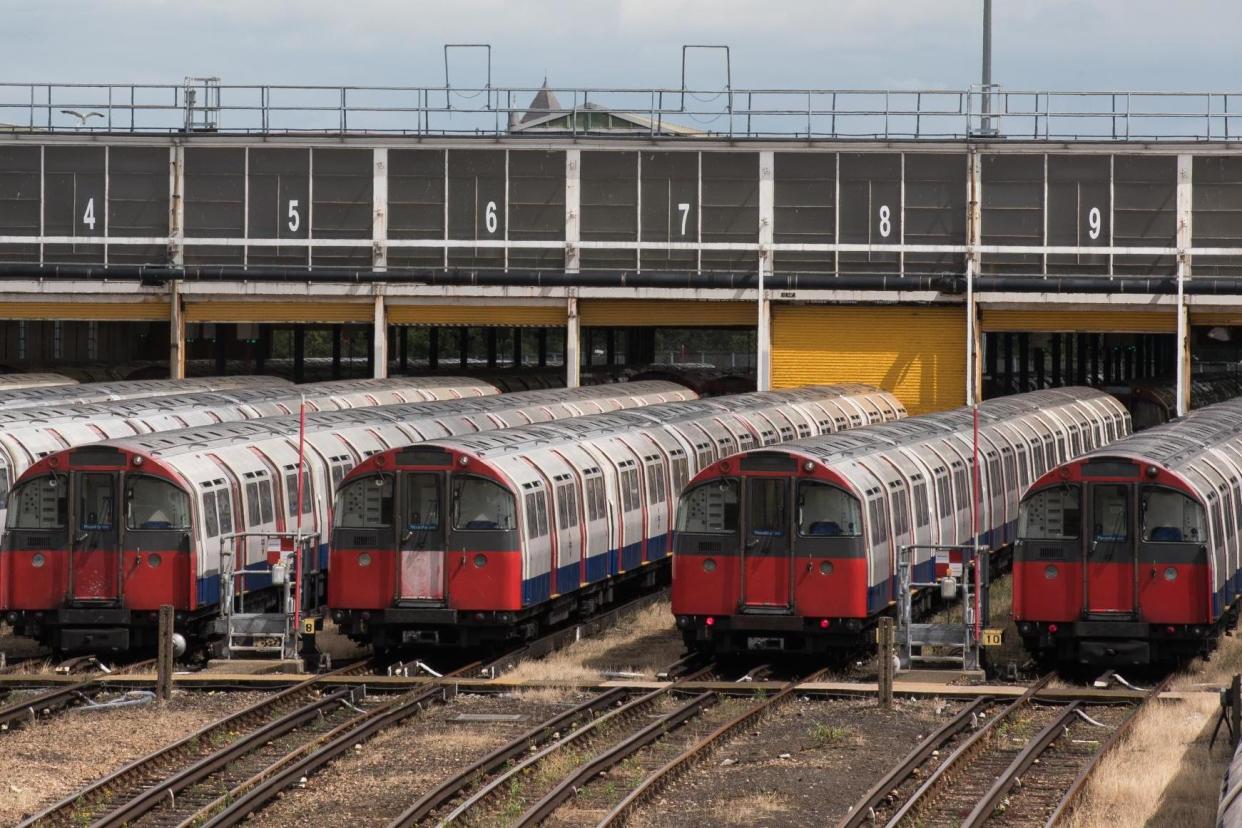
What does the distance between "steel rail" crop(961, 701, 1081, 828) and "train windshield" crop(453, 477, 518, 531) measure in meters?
6.50

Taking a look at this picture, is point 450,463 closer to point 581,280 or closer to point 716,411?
point 716,411

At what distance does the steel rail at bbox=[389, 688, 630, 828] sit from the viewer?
15750 mm

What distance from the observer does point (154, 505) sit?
923 inches

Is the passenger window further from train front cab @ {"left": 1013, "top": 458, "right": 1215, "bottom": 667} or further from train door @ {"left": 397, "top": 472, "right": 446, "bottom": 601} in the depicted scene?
train door @ {"left": 397, "top": 472, "right": 446, "bottom": 601}

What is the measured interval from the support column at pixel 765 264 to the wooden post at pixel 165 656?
26810 mm

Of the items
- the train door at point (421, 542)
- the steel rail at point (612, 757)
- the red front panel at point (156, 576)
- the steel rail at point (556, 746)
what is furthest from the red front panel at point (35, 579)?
the steel rail at point (612, 757)

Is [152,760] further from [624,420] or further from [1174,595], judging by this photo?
[624,420]

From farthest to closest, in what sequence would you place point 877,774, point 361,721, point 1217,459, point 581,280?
point 581,280 < point 1217,459 < point 361,721 < point 877,774

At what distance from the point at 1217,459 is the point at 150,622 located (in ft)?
41.6

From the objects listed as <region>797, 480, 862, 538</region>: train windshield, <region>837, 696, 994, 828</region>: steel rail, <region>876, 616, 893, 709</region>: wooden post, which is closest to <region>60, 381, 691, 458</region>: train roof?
<region>797, 480, 862, 538</region>: train windshield

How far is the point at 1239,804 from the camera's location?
1016 cm

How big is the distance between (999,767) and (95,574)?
35.2ft

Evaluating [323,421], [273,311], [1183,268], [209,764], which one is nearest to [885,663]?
[209,764]

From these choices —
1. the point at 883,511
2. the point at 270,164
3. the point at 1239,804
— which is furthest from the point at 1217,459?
the point at 270,164
